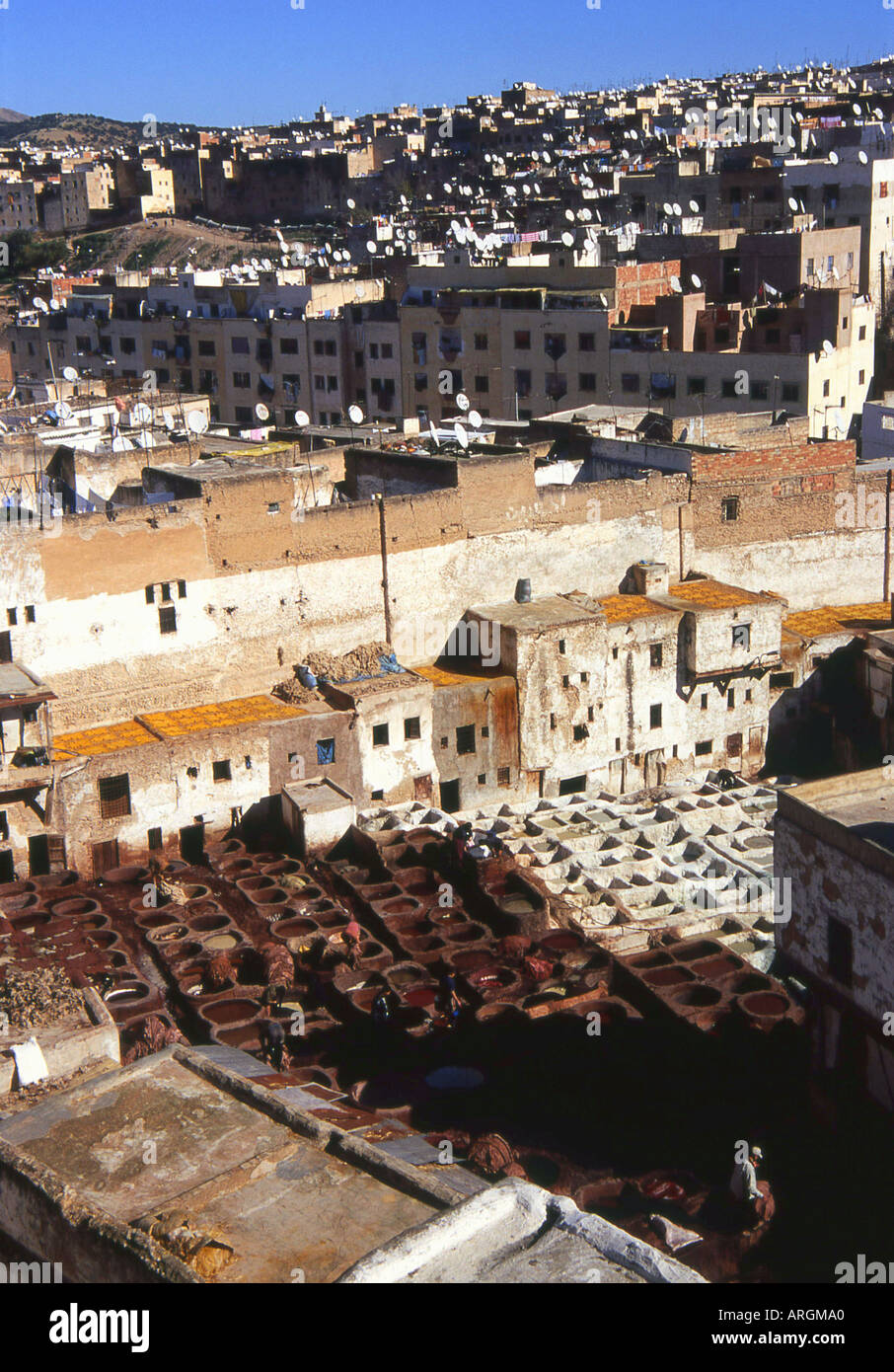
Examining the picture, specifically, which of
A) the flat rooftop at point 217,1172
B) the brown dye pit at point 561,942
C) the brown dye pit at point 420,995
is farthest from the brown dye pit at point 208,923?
the flat rooftop at point 217,1172

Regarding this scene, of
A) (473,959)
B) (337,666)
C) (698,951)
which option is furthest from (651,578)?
(473,959)

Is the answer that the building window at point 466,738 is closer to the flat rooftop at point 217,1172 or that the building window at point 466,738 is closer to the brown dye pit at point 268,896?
the brown dye pit at point 268,896

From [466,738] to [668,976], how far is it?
921 cm

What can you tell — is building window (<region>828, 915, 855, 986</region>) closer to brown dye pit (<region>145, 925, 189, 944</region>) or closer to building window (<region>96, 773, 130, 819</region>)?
brown dye pit (<region>145, 925, 189, 944</region>)

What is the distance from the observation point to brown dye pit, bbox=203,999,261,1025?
84.7 feet

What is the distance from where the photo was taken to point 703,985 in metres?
25.7

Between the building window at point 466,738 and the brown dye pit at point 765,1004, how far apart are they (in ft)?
34.2

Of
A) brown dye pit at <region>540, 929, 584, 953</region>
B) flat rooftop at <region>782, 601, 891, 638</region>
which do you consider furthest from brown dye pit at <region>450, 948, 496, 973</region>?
flat rooftop at <region>782, 601, 891, 638</region>

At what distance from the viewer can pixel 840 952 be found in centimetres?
2200

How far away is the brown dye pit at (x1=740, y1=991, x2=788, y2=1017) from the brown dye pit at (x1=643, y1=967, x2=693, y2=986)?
1223mm

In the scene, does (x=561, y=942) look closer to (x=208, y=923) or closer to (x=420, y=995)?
(x=420, y=995)

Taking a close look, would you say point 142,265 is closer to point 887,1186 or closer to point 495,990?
point 495,990

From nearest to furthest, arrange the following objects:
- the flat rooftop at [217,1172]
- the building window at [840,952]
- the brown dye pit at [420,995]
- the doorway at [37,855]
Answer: the flat rooftop at [217,1172], the building window at [840,952], the brown dye pit at [420,995], the doorway at [37,855]

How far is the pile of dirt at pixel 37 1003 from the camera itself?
1936cm
